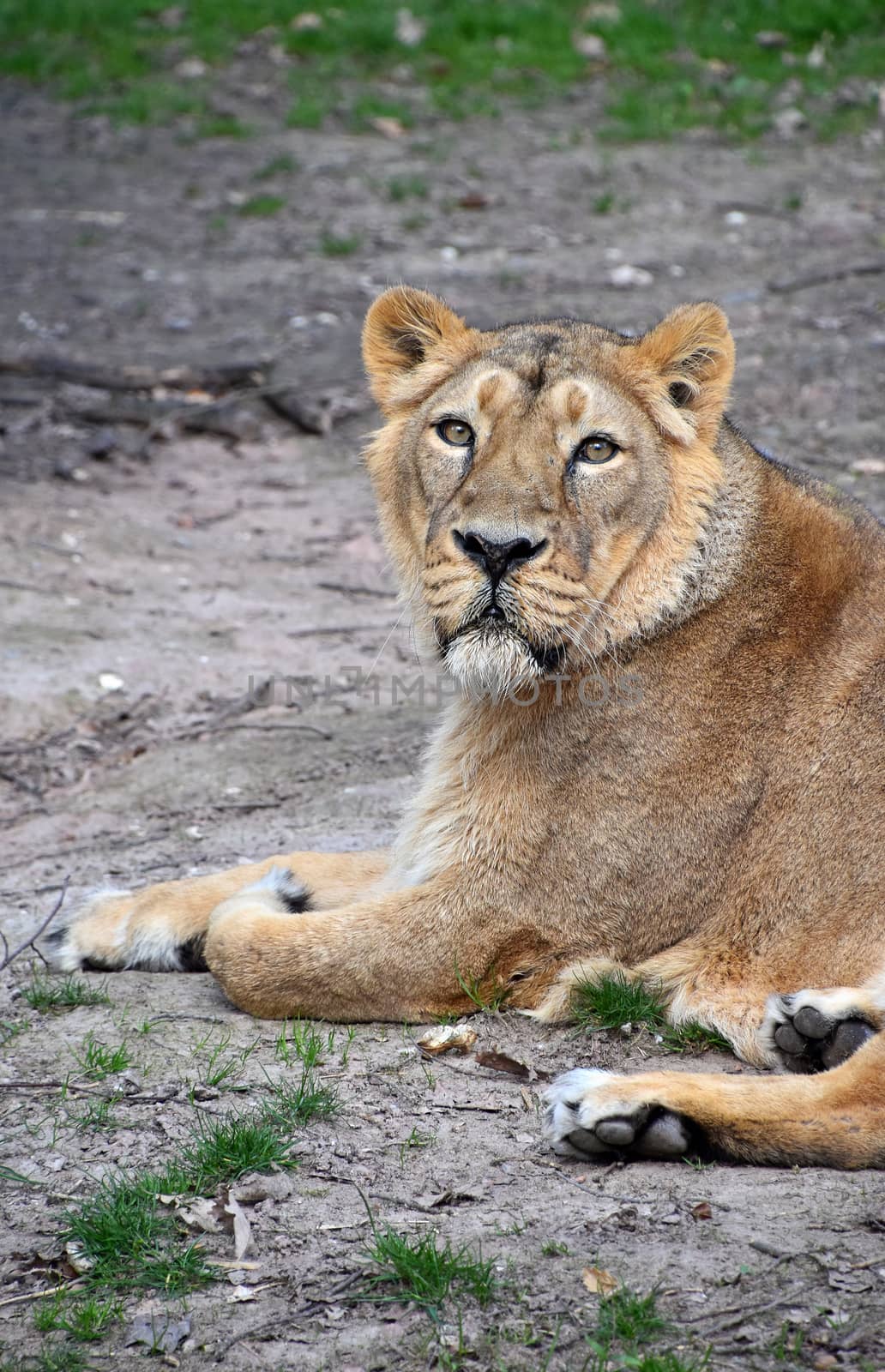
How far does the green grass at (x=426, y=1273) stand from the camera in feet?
11.1

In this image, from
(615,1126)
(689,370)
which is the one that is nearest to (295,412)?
(689,370)

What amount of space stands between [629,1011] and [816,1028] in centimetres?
63

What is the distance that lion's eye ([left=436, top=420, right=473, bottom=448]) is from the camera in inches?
189

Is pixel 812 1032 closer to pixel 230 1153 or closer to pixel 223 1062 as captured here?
pixel 230 1153

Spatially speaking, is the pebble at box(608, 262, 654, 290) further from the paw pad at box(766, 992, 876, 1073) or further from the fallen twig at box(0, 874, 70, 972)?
the paw pad at box(766, 992, 876, 1073)

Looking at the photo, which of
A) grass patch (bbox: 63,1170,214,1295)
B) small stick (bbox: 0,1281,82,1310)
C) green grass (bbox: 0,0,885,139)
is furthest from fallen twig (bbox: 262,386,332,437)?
small stick (bbox: 0,1281,82,1310)

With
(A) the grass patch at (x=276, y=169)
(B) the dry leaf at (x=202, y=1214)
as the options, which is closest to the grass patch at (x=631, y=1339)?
(B) the dry leaf at (x=202, y=1214)

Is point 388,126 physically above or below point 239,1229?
above

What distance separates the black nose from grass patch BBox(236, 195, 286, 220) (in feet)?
36.1

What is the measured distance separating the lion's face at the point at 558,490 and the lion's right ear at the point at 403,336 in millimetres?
187

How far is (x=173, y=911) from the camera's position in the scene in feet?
17.6

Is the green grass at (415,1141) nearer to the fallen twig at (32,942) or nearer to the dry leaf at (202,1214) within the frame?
the dry leaf at (202,1214)

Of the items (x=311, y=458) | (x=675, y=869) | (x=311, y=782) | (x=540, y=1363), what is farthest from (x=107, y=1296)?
(x=311, y=458)

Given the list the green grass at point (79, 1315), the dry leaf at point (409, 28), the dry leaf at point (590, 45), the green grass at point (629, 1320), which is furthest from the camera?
the dry leaf at point (409, 28)
